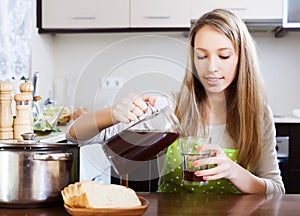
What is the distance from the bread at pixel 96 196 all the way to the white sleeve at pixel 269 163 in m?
0.57

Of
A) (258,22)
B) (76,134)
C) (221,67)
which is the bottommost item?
(76,134)

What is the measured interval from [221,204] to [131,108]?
10.6 inches

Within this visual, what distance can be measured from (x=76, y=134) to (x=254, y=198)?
1.53 feet

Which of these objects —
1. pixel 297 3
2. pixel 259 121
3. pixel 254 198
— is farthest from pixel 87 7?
pixel 254 198

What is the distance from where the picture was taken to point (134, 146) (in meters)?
0.96

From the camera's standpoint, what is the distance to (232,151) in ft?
5.10

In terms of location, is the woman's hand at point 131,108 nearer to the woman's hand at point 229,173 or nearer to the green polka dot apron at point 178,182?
the woman's hand at point 229,173

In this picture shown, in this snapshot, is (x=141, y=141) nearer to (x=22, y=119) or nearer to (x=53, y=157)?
(x=53, y=157)

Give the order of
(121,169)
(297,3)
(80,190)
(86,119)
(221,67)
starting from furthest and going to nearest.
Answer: (297,3), (221,67), (86,119), (121,169), (80,190)

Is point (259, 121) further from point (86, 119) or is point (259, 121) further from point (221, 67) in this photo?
point (86, 119)

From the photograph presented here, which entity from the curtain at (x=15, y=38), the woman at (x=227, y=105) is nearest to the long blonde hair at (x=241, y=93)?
the woman at (x=227, y=105)

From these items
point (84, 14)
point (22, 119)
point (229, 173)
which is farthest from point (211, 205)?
point (84, 14)

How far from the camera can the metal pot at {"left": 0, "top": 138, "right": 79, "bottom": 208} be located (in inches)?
37.1

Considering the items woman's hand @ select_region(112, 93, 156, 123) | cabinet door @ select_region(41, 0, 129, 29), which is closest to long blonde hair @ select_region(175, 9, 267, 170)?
woman's hand @ select_region(112, 93, 156, 123)
